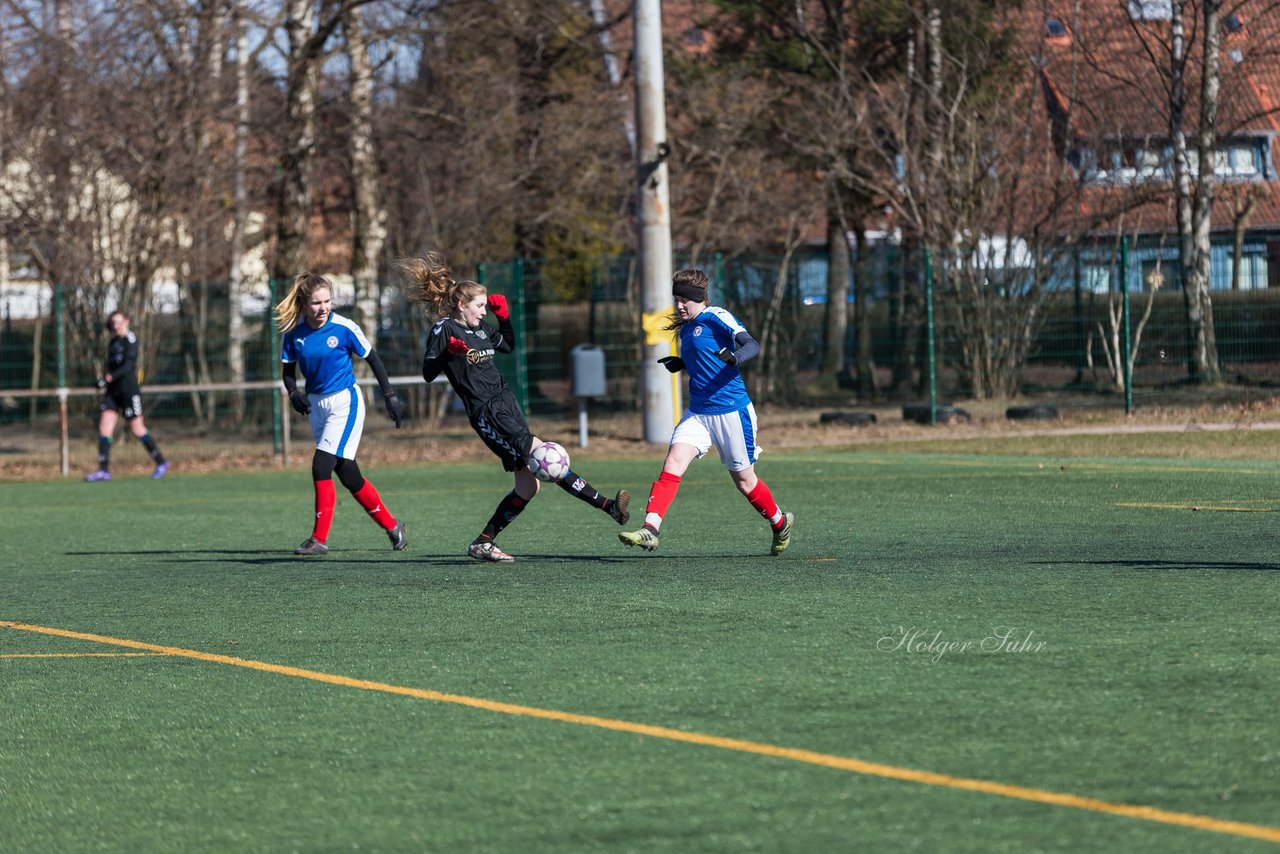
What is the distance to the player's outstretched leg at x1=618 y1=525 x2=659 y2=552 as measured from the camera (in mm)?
10289

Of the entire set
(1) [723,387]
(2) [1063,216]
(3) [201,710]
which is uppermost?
(2) [1063,216]

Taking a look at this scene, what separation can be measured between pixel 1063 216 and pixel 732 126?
311 inches

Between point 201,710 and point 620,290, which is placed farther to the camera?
point 620,290

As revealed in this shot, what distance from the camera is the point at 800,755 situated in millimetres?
5680

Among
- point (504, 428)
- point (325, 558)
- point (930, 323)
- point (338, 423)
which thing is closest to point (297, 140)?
point (930, 323)

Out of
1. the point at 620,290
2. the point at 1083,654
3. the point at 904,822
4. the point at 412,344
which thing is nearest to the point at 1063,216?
the point at 620,290

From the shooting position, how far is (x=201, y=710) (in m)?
6.86

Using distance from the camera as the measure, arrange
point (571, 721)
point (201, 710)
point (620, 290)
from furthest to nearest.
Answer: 1. point (620, 290)
2. point (201, 710)
3. point (571, 721)

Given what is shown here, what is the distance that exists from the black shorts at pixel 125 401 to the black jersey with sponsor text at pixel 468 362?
1102 cm

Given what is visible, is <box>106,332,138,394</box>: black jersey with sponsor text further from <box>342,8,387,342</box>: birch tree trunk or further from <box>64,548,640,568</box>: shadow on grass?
<box>64,548,640,568</box>: shadow on grass

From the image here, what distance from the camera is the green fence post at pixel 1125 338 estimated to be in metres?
24.5

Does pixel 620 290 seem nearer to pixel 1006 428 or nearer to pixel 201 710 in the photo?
pixel 1006 428

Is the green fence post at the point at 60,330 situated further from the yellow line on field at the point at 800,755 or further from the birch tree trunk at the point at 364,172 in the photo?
the yellow line on field at the point at 800,755

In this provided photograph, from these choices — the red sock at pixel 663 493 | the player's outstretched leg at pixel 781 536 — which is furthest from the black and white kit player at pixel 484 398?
the player's outstretched leg at pixel 781 536
